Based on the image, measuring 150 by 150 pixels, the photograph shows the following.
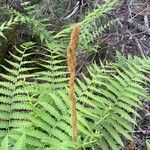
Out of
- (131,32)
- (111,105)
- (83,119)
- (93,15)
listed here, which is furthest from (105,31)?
(83,119)

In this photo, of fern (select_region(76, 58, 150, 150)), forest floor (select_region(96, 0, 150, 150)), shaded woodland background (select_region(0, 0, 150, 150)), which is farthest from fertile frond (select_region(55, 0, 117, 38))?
fern (select_region(76, 58, 150, 150))

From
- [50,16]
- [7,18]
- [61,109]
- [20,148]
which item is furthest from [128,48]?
[20,148]

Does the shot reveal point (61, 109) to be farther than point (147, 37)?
No

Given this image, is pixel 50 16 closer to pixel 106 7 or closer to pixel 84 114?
pixel 106 7

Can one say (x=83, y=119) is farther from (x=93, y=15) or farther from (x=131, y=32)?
(x=131, y=32)

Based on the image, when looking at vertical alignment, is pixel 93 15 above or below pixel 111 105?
above

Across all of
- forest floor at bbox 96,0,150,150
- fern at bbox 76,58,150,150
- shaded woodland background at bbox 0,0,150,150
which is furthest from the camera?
forest floor at bbox 96,0,150,150

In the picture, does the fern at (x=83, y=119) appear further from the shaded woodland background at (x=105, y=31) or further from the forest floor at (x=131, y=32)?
the forest floor at (x=131, y=32)

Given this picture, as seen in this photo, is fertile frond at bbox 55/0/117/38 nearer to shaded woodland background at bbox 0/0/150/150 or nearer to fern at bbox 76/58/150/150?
shaded woodland background at bbox 0/0/150/150
